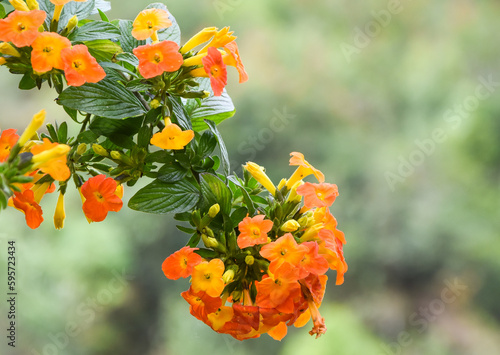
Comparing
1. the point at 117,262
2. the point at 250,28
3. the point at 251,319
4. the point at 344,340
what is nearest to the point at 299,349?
the point at 344,340

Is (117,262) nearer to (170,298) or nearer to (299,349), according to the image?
(170,298)

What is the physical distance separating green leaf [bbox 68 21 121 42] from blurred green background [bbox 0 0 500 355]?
7.70ft

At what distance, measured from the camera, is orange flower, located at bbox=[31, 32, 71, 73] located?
0.41 meters

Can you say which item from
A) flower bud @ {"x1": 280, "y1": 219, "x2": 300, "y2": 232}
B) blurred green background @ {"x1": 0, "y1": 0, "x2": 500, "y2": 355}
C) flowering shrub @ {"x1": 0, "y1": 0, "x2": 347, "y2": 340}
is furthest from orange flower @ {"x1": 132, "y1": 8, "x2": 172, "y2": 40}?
blurred green background @ {"x1": 0, "y1": 0, "x2": 500, "y2": 355}

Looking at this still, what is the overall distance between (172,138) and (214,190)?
6 cm

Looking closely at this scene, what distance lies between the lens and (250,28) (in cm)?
322

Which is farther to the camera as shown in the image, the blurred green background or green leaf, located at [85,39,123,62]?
the blurred green background

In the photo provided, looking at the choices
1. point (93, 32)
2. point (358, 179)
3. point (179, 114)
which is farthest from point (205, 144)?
point (358, 179)

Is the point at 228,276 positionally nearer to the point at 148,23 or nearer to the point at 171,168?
the point at 171,168

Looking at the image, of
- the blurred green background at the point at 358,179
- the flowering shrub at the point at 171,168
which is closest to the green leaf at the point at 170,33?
the flowering shrub at the point at 171,168

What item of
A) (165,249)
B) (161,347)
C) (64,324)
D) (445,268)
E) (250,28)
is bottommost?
(161,347)

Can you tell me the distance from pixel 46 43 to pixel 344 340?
250cm

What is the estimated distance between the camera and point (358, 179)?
3.18 meters

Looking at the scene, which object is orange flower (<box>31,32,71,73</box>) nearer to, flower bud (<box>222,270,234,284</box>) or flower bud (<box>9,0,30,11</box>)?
flower bud (<box>9,0,30,11</box>)
